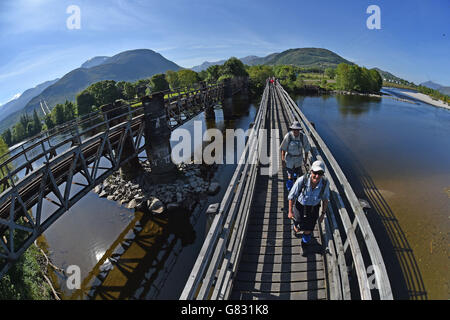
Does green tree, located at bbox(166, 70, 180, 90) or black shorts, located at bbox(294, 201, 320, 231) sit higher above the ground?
green tree, located at bbox(166, 70, 180, 90)

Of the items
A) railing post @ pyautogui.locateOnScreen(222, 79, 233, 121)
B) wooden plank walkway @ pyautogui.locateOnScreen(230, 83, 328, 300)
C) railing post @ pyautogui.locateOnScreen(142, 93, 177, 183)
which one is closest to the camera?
wooden plank walkway @ pyautogui.locateOnScreen(230, 83, 328, 300)

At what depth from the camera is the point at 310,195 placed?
3.70m

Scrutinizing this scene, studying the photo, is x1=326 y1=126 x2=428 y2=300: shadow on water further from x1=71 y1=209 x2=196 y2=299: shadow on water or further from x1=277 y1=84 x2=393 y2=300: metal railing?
x1=71 y1=209 x2=196 y2=299: shadow on water

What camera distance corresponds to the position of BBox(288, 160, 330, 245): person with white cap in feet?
11.9

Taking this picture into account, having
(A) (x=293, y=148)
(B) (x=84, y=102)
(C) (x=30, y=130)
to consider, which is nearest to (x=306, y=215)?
(A) (x=293, y=148)

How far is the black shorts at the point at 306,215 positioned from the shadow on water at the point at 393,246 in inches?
92.2

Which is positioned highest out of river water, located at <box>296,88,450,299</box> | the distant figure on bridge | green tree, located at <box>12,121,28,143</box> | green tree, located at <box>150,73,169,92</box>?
green tree, located at <box>150,73,169,92</box>

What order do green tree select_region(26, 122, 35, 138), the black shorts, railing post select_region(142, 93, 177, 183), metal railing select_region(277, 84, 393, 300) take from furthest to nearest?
green tree select_region(26, 122, 35, 138)
railing post select_region(142, 93, 177, 183)
the black shorts
metal railing select_region(277, 84, 393, 300)

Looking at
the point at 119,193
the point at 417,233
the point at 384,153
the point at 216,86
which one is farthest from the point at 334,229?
the point at 216,86

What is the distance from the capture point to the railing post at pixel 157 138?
11766 mm

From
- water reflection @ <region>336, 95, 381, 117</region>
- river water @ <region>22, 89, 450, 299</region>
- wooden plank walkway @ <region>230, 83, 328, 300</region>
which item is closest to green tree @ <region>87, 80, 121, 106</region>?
river water @ <region>22, 89, 450, 299</region>

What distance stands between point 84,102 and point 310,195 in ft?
247

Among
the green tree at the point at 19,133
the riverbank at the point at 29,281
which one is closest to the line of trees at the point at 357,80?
the riverbank at the point at 29,281

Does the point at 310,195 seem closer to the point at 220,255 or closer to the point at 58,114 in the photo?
the point at 220,255
